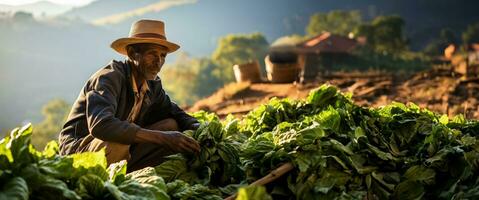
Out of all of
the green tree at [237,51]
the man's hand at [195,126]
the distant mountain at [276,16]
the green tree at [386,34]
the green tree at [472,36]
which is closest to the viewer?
the man's hand at [195,126]

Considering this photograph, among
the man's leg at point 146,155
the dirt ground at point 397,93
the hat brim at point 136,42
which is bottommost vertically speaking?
the dirt ground at point 397,93

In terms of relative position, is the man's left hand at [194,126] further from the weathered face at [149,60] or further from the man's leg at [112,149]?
the man's leg at [112,149]

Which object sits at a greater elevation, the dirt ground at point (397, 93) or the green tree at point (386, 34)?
the green tree at point (386, 34)

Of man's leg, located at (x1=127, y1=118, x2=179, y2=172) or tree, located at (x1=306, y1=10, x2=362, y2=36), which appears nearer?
man's leg, located at (x1=127, y1=118, x2=179, y2=172)

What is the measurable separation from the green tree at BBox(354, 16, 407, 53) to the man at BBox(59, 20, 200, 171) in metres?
43.8

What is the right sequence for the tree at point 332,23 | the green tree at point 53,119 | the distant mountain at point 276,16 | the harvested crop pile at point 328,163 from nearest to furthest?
1. the harvested crop pile at point 328,163
2. the green tree at point 53,119
3. the tree at point 332,23
4. the distant mountain at point 276,16

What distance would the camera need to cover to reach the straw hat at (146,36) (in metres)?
3.52

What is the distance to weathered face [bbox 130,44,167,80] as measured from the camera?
3.50 metres

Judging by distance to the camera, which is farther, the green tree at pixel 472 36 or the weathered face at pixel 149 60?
the green tree at pixel 472 36

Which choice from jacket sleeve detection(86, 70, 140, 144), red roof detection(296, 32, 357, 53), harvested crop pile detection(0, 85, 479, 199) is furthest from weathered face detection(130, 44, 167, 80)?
red roof detection(296, 32, 357, 53)

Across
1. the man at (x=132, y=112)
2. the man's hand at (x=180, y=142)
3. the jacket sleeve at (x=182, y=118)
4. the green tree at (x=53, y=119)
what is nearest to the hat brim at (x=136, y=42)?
the man at (x=132, y=112)

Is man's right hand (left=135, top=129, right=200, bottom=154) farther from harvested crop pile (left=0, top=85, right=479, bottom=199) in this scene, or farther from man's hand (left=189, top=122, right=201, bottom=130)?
man's hand (left=189, top=122, right=201, bottom=130)

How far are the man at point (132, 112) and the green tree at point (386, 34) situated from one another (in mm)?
43787

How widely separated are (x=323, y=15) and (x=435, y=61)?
80.5 feet
